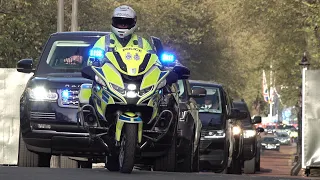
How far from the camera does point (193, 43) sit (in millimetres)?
52406

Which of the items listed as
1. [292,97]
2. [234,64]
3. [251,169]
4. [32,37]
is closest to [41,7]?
[32,37]

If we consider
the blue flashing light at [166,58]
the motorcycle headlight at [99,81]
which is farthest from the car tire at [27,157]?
the motorcycle headlight at [99,81]

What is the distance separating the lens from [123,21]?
40.3 feet

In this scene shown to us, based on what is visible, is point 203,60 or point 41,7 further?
point 203,60

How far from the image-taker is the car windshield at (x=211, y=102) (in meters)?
19.4

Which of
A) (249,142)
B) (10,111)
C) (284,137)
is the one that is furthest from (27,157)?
(284,137)

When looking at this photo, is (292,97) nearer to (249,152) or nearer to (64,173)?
(249,152)

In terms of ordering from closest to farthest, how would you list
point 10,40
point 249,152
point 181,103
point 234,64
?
point 181,103 < point 249,152 < point 10,40 < point 234,64

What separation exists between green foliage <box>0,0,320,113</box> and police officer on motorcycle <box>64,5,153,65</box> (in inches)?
716

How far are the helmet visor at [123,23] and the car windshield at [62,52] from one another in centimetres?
202

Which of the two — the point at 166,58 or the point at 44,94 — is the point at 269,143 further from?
the point at 44,94

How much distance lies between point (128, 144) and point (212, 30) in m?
43.9

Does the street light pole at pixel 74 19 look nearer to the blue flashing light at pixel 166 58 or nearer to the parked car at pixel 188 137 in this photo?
the parked car at pixel 188 137

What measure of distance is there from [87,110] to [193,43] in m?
40.5
